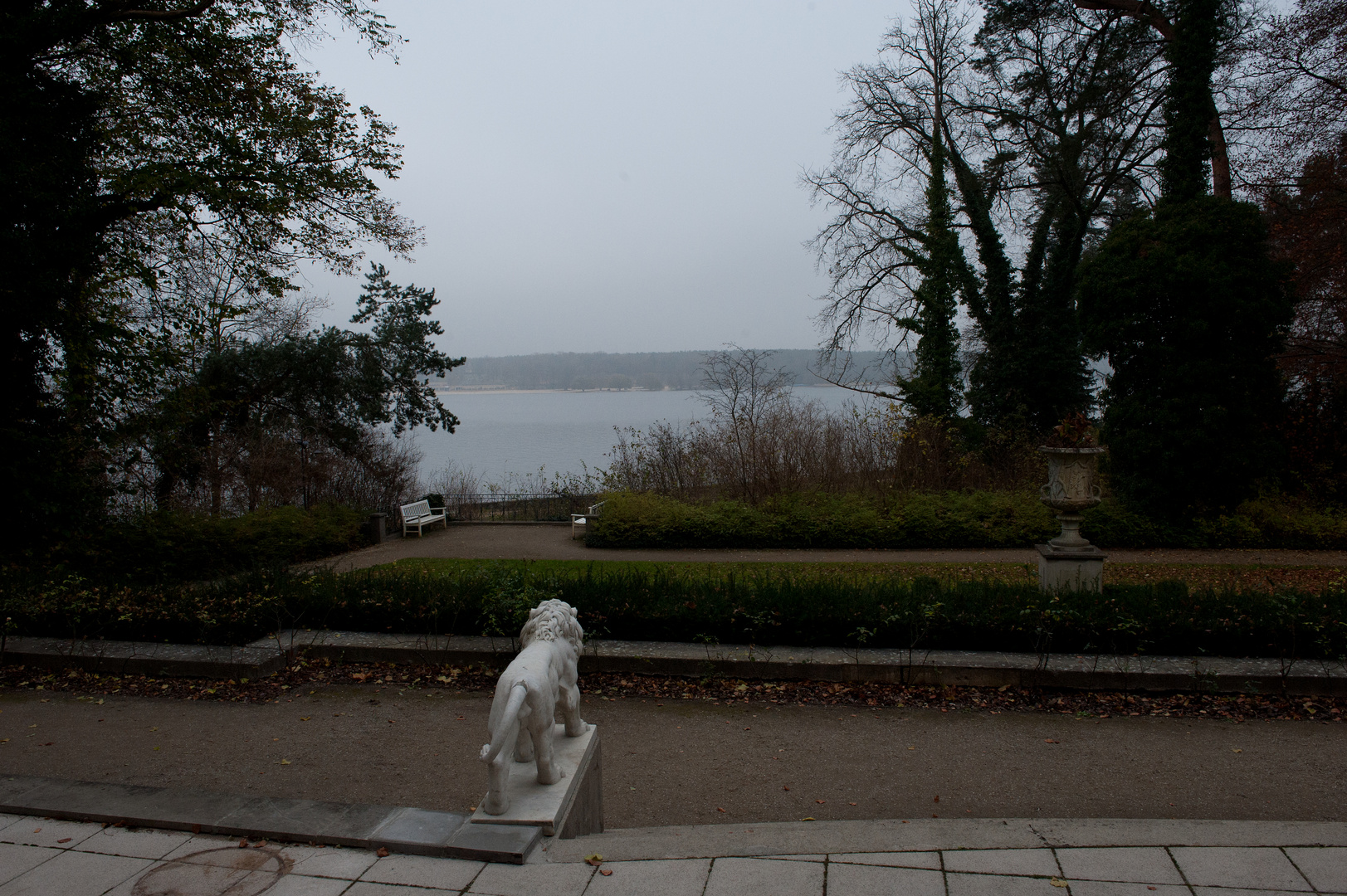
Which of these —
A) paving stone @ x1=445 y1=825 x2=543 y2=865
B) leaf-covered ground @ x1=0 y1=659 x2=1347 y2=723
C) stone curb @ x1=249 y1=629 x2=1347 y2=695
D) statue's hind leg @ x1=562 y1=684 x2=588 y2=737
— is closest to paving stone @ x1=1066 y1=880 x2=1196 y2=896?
paving stone @ x1=445 y1=825 x2=543 y2=865

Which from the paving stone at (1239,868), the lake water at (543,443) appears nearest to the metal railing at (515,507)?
the lake water at (543,443)

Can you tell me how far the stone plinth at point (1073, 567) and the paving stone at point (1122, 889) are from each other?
5374 mm

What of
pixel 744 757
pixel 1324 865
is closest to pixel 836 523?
pixel 744 757

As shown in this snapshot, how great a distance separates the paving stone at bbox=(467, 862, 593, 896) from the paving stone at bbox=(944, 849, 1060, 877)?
135cm

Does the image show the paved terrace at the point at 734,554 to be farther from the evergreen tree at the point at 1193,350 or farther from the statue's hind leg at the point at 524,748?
the statue's hind leg at the point at 524,748

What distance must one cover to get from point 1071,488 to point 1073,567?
2.79 ft

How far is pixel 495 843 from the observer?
2857 millimetres

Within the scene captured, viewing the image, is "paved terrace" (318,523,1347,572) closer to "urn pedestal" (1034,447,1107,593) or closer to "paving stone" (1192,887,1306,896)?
"urn pedestal" (1034,447,1107,593)

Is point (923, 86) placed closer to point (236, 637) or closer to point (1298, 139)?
point (1298, 139)

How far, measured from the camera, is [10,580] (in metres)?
7.03

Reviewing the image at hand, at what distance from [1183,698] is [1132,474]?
920cm

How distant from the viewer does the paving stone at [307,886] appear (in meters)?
2.67

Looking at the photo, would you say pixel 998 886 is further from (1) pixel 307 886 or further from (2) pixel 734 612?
(2) pixel 734 612

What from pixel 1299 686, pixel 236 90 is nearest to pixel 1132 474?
pixel 1299 686
